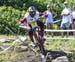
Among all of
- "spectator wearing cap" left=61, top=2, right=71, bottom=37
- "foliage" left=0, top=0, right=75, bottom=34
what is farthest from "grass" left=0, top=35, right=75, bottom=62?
"foliage" left=0, top=0, right=75, bottom=34

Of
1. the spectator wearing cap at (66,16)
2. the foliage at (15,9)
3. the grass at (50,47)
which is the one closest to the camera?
the grass at (50,47)

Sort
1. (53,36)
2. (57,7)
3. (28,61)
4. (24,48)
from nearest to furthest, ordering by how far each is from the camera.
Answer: (28,61)
(24,48)
(53,36)
(57,7)

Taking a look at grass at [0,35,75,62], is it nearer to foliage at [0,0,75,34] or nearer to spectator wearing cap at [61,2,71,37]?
spectator wearing cap at [61,2,71,37]

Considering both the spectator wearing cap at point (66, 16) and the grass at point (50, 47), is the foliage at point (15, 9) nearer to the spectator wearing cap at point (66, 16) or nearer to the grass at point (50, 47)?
the spectator wearing cap at point (66, 16)

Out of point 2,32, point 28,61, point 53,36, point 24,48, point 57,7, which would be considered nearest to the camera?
point 28,61

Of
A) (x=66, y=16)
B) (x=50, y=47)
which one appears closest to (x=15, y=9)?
(x=66, y=16)

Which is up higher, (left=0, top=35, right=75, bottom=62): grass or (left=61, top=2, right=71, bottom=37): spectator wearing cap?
(left=61, top=2, right=71, bottom=37): spectator wearing cap

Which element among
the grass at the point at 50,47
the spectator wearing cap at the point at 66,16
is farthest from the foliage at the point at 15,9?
the grass at the point at 50,47

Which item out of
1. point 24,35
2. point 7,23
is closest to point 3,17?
point 7,23

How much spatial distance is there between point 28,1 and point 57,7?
4.46ft

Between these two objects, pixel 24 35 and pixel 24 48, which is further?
pixel 24 35

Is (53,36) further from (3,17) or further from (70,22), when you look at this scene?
(3,17)

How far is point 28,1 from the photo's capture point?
71.7 feet

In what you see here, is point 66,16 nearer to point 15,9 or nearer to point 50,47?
point 50,47
